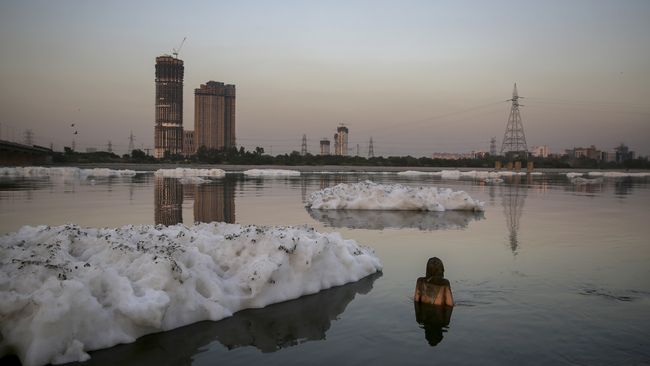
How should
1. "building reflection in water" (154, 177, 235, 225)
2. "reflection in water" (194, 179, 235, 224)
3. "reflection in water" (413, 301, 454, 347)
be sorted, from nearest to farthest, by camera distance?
"reflection in water" (413, 301, 454, 347) → "building reflection in water" (154, 177, 235, 225) → "reflection in water" (194, 179, 235, 224)

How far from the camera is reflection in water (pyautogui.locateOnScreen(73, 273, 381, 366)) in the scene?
595cm

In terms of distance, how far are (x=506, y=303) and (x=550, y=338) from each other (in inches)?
57.2

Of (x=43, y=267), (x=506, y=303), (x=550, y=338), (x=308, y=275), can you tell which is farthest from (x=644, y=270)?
(x=43, y=267)

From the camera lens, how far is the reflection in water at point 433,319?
666 centimetres

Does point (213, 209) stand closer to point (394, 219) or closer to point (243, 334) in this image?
point (394, 219)

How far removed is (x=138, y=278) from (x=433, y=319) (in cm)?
425

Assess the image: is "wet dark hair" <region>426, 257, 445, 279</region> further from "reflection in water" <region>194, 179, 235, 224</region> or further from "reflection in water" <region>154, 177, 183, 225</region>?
"reflection in water" <region>154, 177, 183, 225</region>

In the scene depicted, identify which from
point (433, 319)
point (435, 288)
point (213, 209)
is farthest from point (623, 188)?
point (433, 319)

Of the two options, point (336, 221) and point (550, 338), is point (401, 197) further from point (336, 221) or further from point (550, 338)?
point (550, 338)

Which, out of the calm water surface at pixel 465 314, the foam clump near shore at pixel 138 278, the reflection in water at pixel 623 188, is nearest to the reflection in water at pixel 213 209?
the calm water surface at pixel 465 314

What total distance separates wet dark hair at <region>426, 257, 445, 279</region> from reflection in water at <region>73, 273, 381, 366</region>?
143 cm

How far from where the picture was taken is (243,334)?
677 centimetres

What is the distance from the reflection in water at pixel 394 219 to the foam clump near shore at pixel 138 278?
615cm

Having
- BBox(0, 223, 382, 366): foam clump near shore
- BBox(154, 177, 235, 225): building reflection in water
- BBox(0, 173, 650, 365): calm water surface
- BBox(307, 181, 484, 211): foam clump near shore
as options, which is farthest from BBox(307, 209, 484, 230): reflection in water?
BBox(0, 223, 382, 366): foam clump near shore
